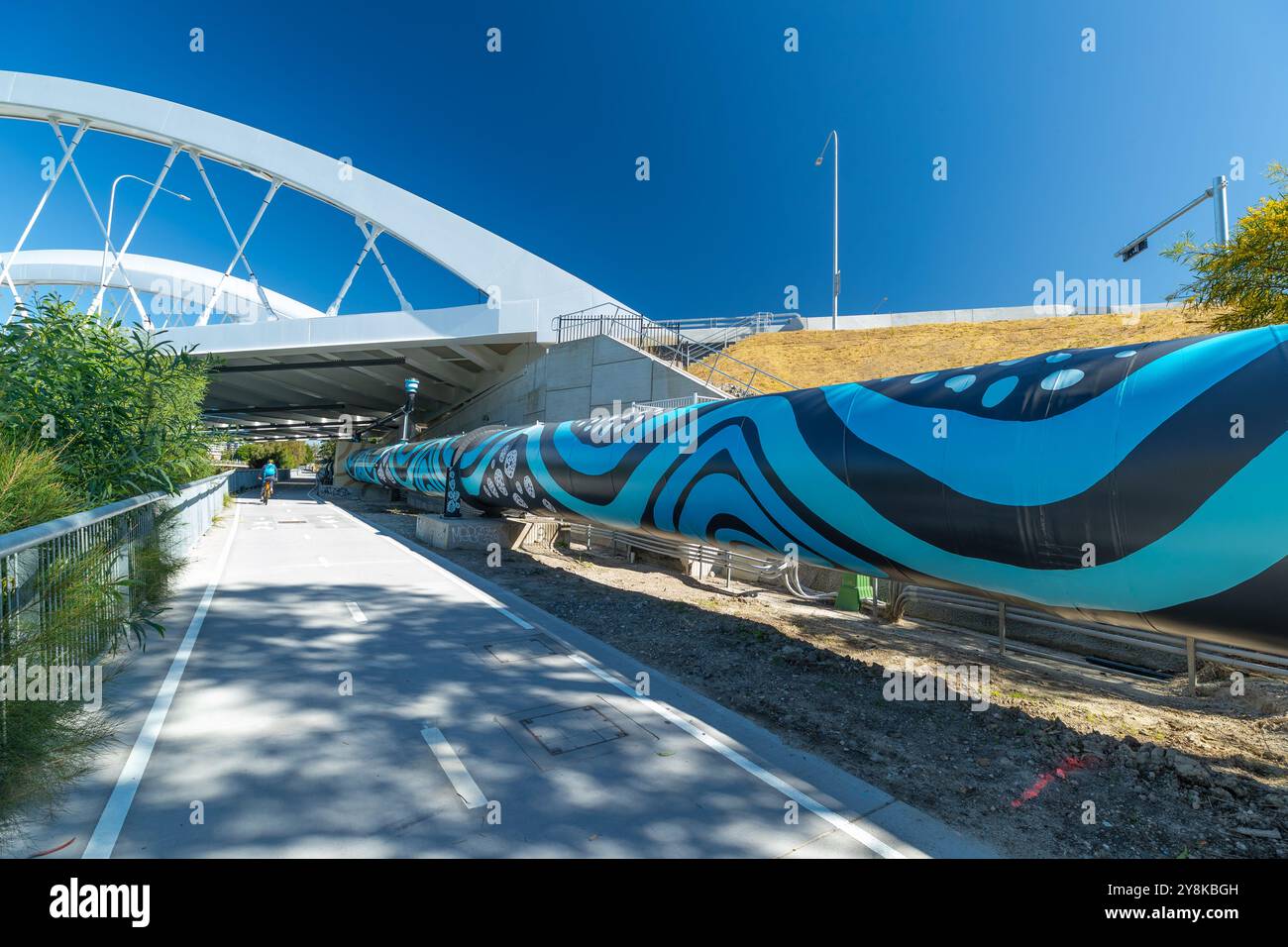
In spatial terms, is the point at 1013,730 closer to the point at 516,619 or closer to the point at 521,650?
the point at 521,650

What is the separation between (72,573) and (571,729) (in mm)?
3907

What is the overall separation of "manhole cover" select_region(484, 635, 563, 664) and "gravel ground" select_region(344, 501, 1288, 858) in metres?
0.83

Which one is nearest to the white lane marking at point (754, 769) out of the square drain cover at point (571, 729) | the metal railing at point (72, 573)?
the square drain cover at point (571, 729)

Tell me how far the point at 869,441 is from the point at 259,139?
49701mm

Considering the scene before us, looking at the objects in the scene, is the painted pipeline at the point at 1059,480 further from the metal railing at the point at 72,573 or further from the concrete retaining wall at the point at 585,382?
the concrete retaining wall at the point at 585,382

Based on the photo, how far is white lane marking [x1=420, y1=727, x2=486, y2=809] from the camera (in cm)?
300

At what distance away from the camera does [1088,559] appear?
12.3 feet

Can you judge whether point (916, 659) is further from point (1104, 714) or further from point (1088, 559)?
point (1088, 559)

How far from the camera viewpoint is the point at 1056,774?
143 inches

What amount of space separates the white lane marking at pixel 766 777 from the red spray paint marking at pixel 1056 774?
3.68 ft

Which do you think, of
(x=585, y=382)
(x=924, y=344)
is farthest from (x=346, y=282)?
(x=924, y=344)

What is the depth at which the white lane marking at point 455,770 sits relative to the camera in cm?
300

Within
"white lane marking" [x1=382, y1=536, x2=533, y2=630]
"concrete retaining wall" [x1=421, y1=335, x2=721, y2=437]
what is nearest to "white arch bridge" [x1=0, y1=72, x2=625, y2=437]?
"concrete retaining wall" [x1=421, y1=335, x2=721, y2=437]
